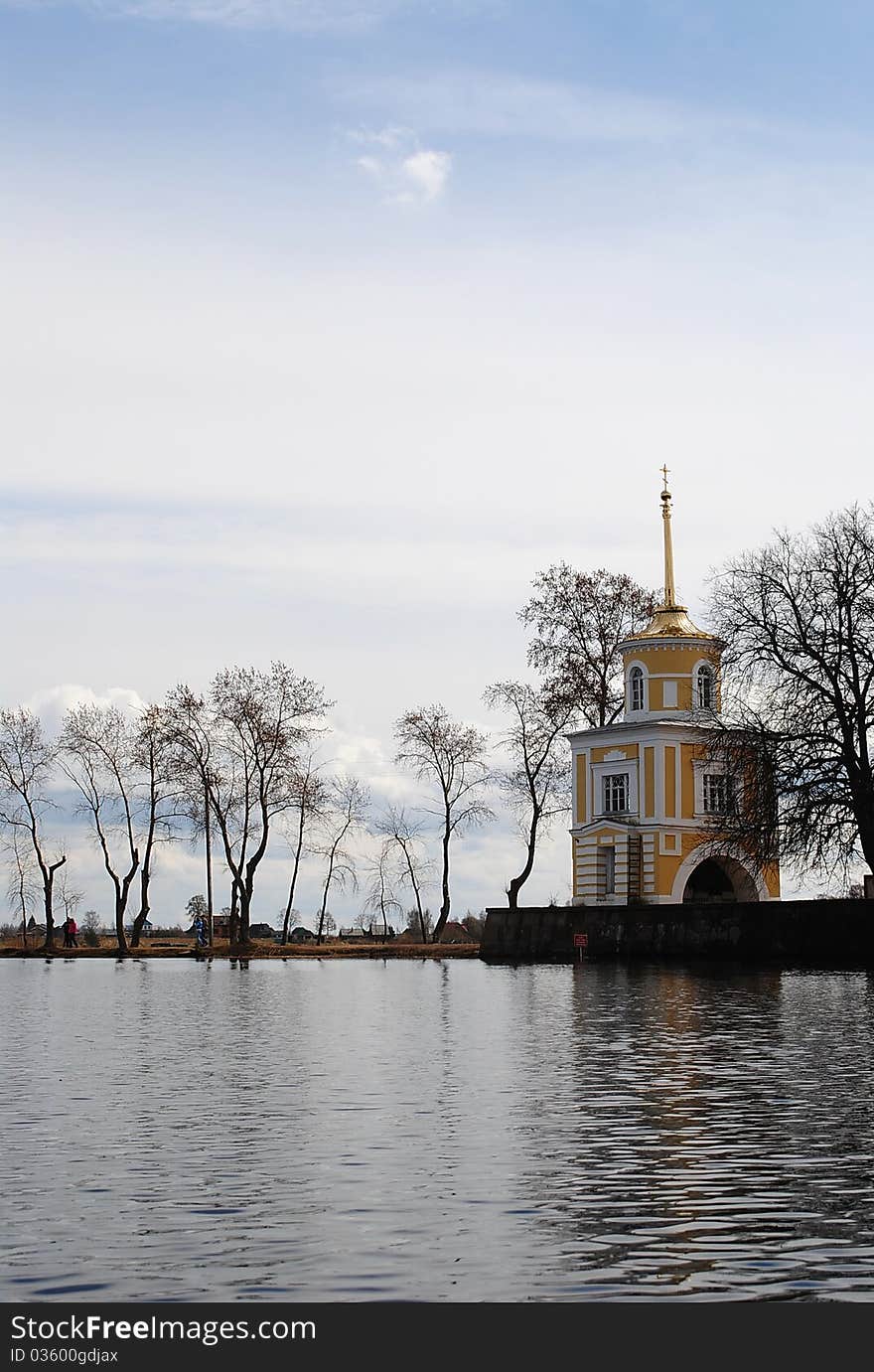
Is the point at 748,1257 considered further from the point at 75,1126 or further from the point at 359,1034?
the point at 359,1034

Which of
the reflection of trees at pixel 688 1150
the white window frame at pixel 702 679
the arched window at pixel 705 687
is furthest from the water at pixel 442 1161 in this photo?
the arched window at pixel 705 687

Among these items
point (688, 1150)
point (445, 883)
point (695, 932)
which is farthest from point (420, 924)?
point (688, 1150)

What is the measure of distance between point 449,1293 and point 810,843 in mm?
45439

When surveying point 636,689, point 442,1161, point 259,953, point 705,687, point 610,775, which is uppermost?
point 705,687

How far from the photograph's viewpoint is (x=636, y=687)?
80312 millimetres

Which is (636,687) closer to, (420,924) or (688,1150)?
(420,924)

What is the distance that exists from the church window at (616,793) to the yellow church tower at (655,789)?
0.15ft

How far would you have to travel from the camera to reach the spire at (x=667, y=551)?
277 feet

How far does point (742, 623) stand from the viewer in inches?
2263

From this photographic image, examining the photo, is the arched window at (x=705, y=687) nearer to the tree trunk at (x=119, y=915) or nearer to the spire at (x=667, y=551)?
the spire at (x=667, y=551)

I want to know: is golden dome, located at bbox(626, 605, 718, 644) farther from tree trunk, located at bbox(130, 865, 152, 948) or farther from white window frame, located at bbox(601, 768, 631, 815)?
tree trunk, located at bbox(130, 865, 152, 948)

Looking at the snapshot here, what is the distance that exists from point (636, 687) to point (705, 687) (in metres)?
3.29

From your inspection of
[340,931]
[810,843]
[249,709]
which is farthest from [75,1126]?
[340,931]

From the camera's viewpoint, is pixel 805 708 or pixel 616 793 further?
pixel 616 793
